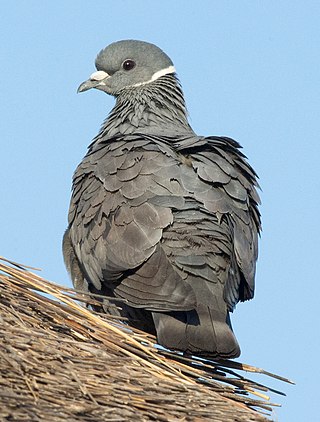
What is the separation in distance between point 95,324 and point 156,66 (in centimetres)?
371

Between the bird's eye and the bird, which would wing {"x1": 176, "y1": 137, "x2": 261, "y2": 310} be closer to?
the bird

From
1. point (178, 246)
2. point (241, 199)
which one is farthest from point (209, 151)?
point (178, 246)

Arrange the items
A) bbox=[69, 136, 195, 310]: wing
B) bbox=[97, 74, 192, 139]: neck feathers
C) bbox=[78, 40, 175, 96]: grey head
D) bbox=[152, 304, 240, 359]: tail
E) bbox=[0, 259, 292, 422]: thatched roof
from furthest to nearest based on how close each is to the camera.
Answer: bbox=[78, 40, 175, 96]: grey head < bbox=[97, 74, 192, 139]: neck feathers < bbox=[69, 136, 195, 310]: wing < bbox=[152, 304, 240, 359]: tail < bbox=[0, 259, 292, 422]: thatched roof

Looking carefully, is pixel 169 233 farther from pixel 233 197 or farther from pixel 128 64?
pixel 128 64

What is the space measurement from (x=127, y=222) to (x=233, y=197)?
764 millimetres

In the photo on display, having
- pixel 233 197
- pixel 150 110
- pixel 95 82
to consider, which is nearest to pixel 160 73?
pixel 95 82

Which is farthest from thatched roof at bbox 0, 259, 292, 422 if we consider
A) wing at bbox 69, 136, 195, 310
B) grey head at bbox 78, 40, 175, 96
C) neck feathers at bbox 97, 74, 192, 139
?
grey head at bbox 78, 40, 175, 96

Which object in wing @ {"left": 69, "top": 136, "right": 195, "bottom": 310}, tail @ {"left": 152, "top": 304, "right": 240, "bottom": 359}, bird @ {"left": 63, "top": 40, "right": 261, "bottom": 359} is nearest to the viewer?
tail @ {"left": 152, "top": 304, "right": 240, "bottom": 359}

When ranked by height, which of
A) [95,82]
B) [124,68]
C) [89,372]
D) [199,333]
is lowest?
[89,372]

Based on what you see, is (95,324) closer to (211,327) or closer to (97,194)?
(211,327)

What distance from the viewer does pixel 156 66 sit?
8.88 meters

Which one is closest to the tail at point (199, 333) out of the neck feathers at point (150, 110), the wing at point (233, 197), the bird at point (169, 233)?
the bird at point (169, 233)

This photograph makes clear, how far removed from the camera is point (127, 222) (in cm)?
659

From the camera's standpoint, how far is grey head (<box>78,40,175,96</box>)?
8.76 m
